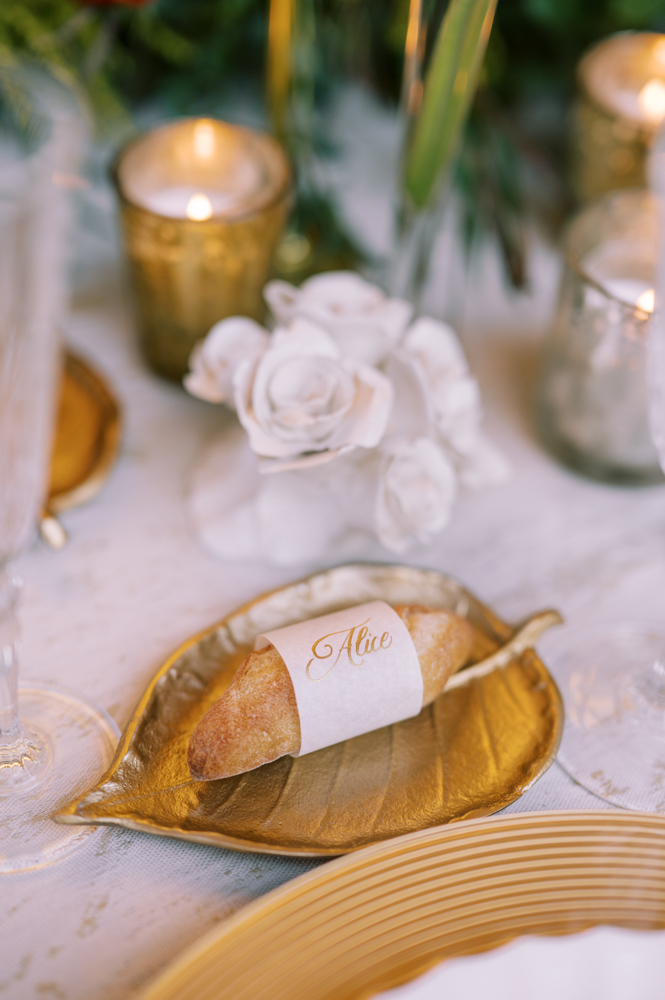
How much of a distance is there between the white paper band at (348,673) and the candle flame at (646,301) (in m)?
0.25

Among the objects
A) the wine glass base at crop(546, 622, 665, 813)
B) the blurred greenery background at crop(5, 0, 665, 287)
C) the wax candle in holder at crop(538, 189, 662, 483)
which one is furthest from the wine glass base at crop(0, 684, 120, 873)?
→ the blurred greenery background at crop(5, 0, 665, 287)

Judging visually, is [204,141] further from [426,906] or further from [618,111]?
[426,906]

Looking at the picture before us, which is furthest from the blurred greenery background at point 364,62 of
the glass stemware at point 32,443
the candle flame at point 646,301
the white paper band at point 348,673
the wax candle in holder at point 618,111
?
the white paper band at point 348,673

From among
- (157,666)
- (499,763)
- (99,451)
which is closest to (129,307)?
(99,451)

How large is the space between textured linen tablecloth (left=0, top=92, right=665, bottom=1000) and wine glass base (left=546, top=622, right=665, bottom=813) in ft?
0.05

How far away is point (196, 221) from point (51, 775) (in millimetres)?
346

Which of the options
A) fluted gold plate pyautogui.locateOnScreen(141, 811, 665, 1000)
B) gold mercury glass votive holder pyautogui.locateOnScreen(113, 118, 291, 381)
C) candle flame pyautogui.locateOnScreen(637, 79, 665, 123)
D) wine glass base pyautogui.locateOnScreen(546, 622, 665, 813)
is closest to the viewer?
fluted gold plate pyautogui.locateOnScreen(141, 811, 665, 1000)

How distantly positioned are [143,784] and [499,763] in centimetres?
17

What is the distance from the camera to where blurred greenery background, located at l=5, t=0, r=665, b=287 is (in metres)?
0.72

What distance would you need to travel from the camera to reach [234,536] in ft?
1.72

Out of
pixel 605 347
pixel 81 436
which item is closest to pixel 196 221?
pixel 81 436

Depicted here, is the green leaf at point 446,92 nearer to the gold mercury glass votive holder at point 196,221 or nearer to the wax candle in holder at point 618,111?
the gold mercury glass votive holder at point 196,221

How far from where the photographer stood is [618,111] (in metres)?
0.71

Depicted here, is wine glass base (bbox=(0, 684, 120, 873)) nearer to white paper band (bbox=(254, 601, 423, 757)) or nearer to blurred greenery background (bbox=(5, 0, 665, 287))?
white paper band (bbox=(254, 601, 423, 757))
